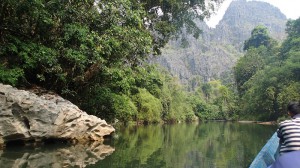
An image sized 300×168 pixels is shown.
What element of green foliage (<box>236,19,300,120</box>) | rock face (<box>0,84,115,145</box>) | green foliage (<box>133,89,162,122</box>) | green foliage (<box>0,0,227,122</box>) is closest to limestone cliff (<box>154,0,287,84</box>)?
green foliage (<box>236,19,300,120</box>)

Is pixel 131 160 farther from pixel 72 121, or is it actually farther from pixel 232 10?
pixel 232 10

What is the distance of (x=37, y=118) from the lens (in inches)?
349

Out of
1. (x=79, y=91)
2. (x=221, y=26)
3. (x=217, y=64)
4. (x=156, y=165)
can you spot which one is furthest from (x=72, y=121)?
(x=221, y=26)

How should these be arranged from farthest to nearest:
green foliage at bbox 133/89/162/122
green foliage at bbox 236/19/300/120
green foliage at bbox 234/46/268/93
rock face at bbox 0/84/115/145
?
green foliage at bbox 234/46/268/93, green foliage at bbox 236/19/300/120, green foliage at bbox 133/89/162/122, rock face at bbox 0/84/115/145

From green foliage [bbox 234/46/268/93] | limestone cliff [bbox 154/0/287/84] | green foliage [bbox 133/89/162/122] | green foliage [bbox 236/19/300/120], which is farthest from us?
limestone cliff [bbox 154/0/287/84]

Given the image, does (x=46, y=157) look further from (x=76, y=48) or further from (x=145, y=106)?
(x=145, y=106)

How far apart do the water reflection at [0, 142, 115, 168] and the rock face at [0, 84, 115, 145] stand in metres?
0.43

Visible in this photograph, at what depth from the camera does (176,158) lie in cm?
802

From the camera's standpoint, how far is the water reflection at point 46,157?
6.16 m

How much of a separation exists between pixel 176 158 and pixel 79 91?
5.67 m

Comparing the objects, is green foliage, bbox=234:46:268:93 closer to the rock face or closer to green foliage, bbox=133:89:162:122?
green foliage, bbox=133:89:162:122

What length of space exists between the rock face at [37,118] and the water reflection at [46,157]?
17.0 inches

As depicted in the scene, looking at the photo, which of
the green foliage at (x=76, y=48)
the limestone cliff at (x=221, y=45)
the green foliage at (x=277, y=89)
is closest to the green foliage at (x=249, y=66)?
the green foliage at (x=277, y=89)

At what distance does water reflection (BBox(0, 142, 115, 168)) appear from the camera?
6161 millimetres
